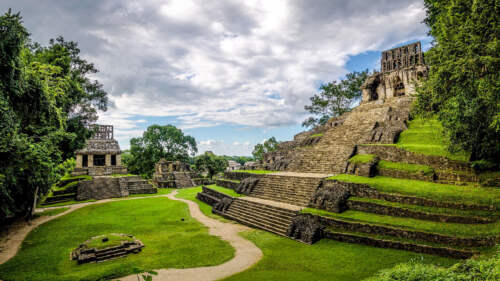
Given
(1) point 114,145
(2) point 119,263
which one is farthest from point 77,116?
(2) point 119,263

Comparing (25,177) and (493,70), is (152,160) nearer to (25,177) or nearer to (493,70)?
(25,177)

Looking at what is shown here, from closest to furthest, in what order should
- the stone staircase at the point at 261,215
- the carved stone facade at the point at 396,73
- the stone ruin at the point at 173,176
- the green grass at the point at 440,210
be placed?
the green grass at the point at 440,210 < the stone staircase at the point at 261,215 < the carved stone facade at the point at 396,73 < the stone ruin at the point at 173,176

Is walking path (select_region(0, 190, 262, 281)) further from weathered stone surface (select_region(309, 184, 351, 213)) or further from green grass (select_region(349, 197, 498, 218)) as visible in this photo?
green grass (select_region(349, 197, 498, 218))

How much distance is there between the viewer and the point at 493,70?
7.61 m

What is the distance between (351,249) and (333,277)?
214 cm

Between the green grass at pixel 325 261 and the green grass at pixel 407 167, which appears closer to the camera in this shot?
the green grass at pixel 325 261

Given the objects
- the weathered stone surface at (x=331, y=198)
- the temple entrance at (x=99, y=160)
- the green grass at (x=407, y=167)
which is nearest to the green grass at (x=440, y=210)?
the weathered stone surface at (x=331, y=198)

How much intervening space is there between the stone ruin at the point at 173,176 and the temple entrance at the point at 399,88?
27.6 meters

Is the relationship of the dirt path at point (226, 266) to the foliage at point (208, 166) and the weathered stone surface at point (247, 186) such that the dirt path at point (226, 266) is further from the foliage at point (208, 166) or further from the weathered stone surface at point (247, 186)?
the foliage at point (208, 166)

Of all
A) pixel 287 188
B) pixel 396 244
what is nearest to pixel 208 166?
pixel 287 188

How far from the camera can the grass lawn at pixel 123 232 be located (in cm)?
807

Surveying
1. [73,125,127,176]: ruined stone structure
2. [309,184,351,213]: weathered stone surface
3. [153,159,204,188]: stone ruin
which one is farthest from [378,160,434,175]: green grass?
[73,125,127,176]: ruined stone structure

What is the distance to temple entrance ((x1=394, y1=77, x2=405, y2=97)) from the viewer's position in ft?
93.9

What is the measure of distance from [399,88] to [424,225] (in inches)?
995
